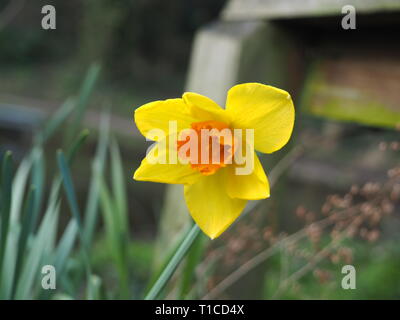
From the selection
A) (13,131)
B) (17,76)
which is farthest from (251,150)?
(17,76)

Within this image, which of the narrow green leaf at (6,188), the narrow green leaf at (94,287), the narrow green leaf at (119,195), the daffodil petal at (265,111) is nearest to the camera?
the daffodil petal at (265,111)

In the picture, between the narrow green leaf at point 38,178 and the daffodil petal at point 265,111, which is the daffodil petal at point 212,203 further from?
the narrow green leaf at point 38,178

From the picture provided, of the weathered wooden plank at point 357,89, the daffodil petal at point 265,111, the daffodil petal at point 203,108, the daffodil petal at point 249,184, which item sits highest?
the weathered wooden plank at point 357,89

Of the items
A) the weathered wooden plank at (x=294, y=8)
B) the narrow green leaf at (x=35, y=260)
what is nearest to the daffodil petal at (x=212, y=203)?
the narrow green leaf at (x=35, y=260)

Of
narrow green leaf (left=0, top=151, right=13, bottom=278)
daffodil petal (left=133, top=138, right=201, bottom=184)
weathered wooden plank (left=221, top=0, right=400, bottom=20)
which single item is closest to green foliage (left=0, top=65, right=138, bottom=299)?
narrow green leaf (left=0, top=151, right=13, bottom=278)

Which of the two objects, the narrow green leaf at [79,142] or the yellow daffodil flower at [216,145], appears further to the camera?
the narrow green leaf at [79,142]

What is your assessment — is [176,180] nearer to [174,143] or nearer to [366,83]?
[174,143]

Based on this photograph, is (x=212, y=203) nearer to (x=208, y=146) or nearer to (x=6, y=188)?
(x=208, y=146)
